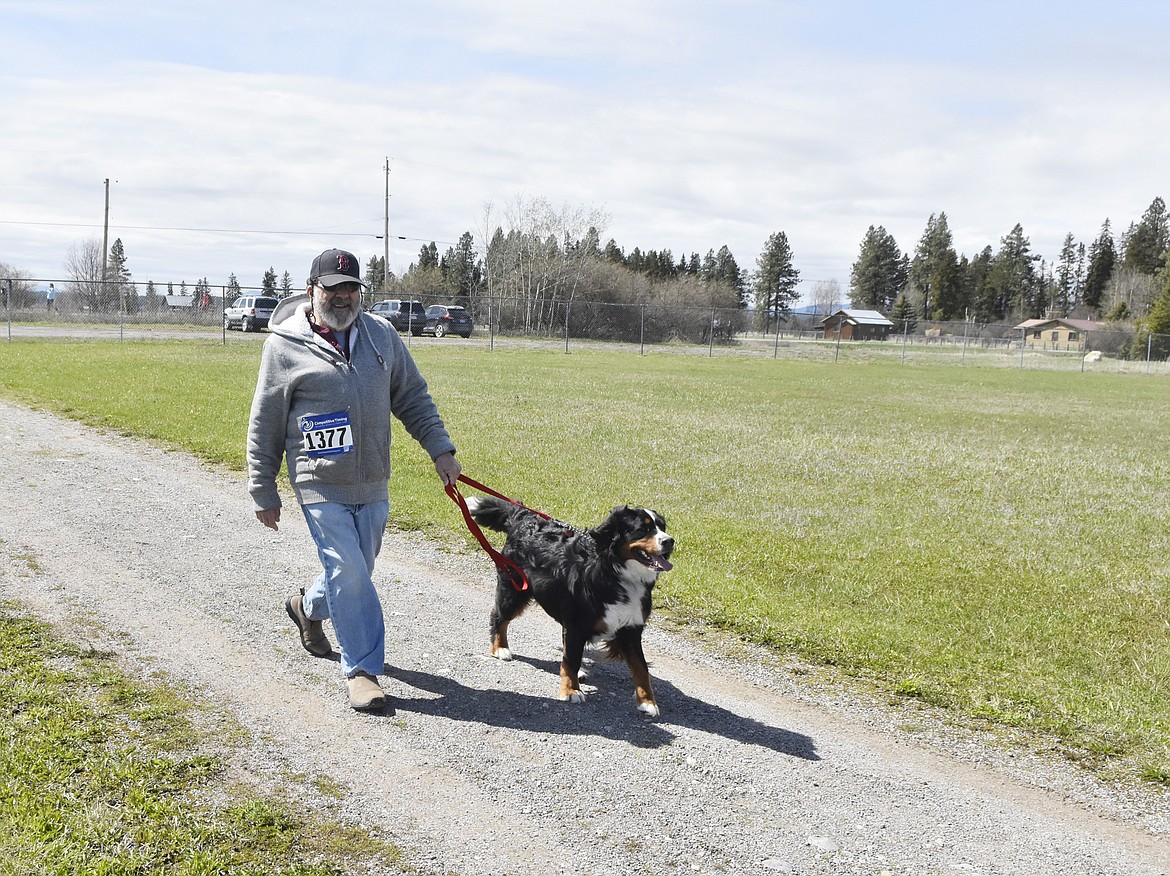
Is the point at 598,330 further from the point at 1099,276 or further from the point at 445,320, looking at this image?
the point at 1099,276

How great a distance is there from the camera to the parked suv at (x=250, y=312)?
42156 millimetres

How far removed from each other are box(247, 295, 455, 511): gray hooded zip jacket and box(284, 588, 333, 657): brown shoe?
2.25 ft

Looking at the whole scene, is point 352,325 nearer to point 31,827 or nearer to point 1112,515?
point 31,827

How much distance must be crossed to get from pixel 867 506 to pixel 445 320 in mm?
38331

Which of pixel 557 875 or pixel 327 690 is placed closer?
pixel 557 875

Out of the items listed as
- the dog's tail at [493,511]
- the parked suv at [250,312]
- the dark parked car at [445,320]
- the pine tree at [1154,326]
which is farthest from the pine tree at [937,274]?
the dog's tail at [493,511]

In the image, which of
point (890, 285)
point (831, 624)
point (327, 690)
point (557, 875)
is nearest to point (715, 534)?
point (831, 624)

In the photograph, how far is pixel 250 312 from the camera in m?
42.4

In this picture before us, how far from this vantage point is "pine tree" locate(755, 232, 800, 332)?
12825 centimetres

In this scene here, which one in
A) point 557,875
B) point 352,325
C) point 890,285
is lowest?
point 557,875

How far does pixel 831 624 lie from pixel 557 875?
3374 mm

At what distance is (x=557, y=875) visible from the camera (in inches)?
124

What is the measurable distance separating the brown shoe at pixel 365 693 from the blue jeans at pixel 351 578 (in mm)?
33

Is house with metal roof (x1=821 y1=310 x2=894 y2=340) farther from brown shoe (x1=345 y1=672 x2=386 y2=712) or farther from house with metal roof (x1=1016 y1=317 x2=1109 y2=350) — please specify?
brown shoe (x1=345 y1=672 x2=386 y2=712)
